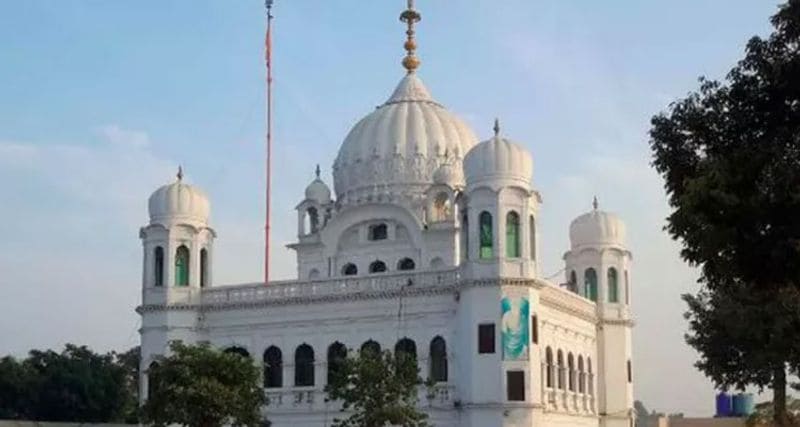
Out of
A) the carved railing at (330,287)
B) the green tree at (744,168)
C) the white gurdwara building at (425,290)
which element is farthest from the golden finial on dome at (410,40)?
the green tree at (744,168)

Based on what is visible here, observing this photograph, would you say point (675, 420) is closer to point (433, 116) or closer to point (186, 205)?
point (433, 116)

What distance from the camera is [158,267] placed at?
45.3 m

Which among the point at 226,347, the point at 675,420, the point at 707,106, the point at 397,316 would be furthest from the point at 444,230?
the point at 707,106

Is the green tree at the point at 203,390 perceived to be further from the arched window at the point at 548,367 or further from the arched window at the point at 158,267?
the arched window at the point at 548,367

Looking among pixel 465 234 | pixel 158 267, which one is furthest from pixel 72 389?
pixel 465 234

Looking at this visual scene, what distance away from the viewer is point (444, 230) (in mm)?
45938

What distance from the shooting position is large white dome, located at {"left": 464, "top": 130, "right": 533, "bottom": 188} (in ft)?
135

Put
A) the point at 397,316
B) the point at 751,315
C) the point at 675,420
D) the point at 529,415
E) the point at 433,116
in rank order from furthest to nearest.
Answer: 1. the point at 675,420
2. the point at 433,116
3. the point at 397,316
4. the point at 529,415
5. the point at 751,315

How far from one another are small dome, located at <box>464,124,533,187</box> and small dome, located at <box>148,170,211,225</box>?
32.9 feet

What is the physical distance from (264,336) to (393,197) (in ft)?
23.1

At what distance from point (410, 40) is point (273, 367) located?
1515cm

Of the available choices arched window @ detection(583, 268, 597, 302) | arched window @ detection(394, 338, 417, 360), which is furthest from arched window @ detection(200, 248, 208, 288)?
arched window @ detection(583, 268, 597, 302)

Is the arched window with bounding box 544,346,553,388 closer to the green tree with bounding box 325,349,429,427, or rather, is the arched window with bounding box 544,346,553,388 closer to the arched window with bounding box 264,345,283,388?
the green tree with bounding box 325,349,429,427

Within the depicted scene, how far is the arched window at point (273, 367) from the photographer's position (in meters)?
43.5
